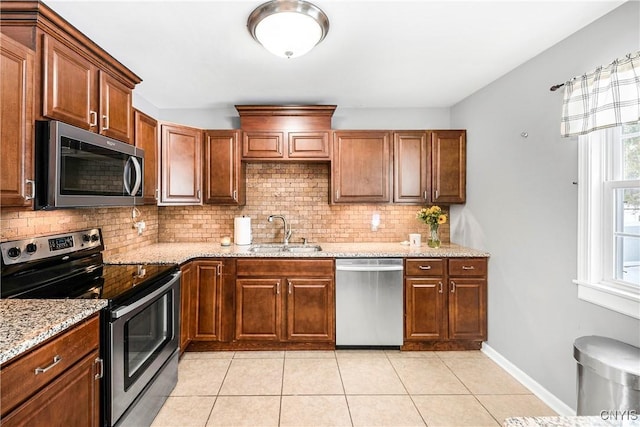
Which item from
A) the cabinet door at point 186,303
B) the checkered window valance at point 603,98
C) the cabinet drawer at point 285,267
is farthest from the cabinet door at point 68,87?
the checkered window valance at point 603,98

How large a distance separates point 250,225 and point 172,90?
155 centimetres

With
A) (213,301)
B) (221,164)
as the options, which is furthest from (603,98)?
(213,301)

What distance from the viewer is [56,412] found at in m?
1.25

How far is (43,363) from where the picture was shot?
1.19 m

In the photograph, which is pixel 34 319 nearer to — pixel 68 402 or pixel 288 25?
pixel 68 402

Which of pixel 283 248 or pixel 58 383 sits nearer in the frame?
pixel 58 383

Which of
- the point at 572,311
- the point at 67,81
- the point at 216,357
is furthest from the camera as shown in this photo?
the point at 216,357

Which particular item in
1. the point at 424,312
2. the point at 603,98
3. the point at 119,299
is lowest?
the point at 424,312

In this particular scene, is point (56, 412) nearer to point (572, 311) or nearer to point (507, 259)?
point (572, 311)

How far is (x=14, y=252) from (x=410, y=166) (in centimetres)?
318

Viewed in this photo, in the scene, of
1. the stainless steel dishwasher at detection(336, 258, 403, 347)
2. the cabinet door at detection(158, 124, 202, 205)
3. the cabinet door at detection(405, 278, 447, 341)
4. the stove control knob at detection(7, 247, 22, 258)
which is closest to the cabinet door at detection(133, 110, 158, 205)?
the cabinet door at detection(158, 124, 202, 205)

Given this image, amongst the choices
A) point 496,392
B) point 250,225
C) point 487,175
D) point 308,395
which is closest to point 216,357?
point 308,395

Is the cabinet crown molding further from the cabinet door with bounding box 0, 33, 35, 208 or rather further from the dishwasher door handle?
the cabinet door with bounding box 0, 33, 35, 208

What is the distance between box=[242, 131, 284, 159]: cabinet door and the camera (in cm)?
333
